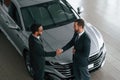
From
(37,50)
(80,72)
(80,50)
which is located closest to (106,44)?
(80,72)

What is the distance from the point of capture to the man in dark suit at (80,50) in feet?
16.7

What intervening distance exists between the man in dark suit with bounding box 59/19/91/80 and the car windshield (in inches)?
42.2

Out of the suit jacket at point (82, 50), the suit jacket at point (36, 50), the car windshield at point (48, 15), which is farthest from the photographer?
the car windshield at point (48, 15)

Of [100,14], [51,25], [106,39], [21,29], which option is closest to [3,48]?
[21,29]

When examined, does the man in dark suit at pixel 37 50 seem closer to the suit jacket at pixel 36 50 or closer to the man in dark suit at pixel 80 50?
the suit jacket at pixel 36 50

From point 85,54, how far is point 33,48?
1001mm

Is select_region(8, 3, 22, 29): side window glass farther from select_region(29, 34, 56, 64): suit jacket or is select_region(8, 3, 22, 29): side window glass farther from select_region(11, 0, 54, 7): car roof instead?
select_region(29, 34, 56, 64): suit jacket

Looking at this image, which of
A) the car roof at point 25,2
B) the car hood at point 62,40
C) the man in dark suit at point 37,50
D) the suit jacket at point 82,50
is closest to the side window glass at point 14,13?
the car roof at point 25,2

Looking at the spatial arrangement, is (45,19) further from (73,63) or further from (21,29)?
(73,63)

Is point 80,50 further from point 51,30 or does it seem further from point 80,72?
point 51,30

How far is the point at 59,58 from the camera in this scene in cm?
554

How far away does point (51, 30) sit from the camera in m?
6.23

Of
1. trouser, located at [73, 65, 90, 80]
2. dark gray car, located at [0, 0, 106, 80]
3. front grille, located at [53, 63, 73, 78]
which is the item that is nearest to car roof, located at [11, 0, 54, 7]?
dark gray car, located at [0, 0, 106, 80]

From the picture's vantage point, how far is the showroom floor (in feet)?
20.9
